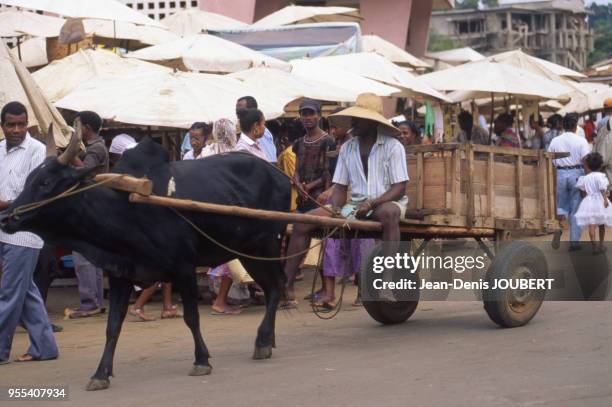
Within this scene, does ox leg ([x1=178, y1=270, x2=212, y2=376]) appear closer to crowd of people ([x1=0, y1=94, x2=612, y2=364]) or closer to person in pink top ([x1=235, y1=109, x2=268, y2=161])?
crowd of people ([x1=0, y1=94, x2=612, y2=364])

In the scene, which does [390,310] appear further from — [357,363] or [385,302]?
[357,363]

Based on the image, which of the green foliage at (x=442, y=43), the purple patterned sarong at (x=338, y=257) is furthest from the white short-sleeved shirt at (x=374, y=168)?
the green foliage at (x=442, y=43)

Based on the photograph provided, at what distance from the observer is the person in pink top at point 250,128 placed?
1091 cm

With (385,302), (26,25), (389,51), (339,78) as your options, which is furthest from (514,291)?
(389,51)

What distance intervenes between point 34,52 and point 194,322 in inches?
478

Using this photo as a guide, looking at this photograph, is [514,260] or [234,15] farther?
[234,15]

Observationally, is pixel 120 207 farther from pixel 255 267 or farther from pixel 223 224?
pixel 255 267

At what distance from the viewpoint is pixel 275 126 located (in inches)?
653

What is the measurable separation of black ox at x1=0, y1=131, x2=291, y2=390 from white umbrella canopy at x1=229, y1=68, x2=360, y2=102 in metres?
5.30

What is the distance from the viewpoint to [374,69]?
18250mm

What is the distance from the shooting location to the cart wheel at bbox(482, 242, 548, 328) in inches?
376

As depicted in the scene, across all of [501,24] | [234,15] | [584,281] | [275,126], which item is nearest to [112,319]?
[584,281]

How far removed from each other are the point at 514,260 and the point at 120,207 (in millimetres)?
3637

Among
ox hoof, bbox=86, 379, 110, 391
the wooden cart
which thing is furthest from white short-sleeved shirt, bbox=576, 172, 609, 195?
ox hoof, bbox=86, 379, 110, 391
